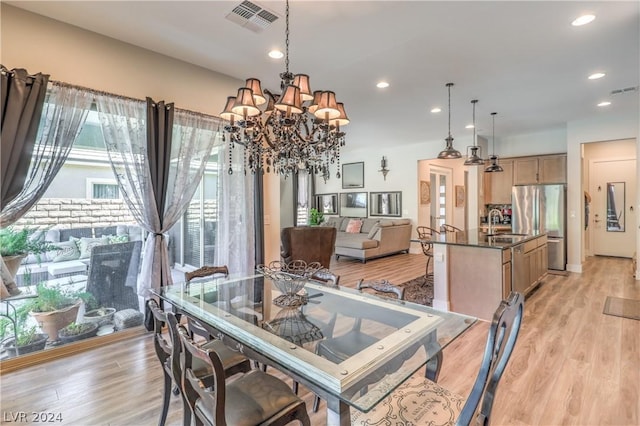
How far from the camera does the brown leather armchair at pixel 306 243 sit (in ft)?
15.7

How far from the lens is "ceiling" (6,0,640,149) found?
8.40 feet

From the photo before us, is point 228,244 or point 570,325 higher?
point 228,244

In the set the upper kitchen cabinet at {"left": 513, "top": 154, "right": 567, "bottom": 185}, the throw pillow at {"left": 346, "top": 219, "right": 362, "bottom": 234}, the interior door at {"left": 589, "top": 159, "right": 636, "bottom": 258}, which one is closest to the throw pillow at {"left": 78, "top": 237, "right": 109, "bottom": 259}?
the throw pillow at {"left": 346, "top": 219, "right": 362, "bottom": 234}

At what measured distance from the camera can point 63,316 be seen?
295 centimetres

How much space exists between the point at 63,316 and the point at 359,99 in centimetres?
444

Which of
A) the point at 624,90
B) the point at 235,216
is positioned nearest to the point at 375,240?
the point at 235,216

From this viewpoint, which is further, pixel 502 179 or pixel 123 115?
pixel 502 179

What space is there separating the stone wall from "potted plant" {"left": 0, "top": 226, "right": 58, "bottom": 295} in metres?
0.07

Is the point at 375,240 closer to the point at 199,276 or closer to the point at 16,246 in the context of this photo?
the point at 199,276

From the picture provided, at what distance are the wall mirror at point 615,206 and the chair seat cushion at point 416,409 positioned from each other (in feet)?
28.0

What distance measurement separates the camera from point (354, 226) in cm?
850

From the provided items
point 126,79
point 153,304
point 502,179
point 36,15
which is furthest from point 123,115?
point 502,179

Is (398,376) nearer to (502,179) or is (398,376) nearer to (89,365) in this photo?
(89,365)

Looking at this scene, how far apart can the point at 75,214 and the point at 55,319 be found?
38.7 inches
